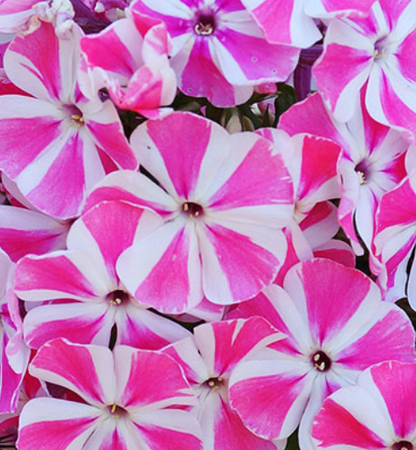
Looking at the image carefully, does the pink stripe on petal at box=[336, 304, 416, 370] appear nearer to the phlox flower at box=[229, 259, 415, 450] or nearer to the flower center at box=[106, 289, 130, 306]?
the phlox flower at box=[229, 259, 415, 450]

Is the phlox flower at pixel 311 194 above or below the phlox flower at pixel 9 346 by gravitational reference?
above

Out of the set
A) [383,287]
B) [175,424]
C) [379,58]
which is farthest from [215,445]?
[379,58]

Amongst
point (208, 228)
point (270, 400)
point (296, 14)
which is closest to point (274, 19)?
point (296, 14)

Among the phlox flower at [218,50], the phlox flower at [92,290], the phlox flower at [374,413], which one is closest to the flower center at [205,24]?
the phlox flower at [218,50]

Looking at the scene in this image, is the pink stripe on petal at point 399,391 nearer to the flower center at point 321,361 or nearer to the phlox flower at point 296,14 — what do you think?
the flower center at point 321,361

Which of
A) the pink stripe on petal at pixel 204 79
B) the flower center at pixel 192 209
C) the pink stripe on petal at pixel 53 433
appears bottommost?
the pink stripe on petal at pixel 53 433

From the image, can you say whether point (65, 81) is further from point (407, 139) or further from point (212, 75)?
point (407, 139)

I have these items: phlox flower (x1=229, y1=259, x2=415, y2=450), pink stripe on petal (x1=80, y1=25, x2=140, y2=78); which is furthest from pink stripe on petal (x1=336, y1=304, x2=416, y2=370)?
pink stripe on petal (x1=80, y1=25, x2=140, y2=78)

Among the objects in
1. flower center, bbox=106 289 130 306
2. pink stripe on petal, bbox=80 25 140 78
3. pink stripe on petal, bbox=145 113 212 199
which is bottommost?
flower center, bbox=106 289 130 306
